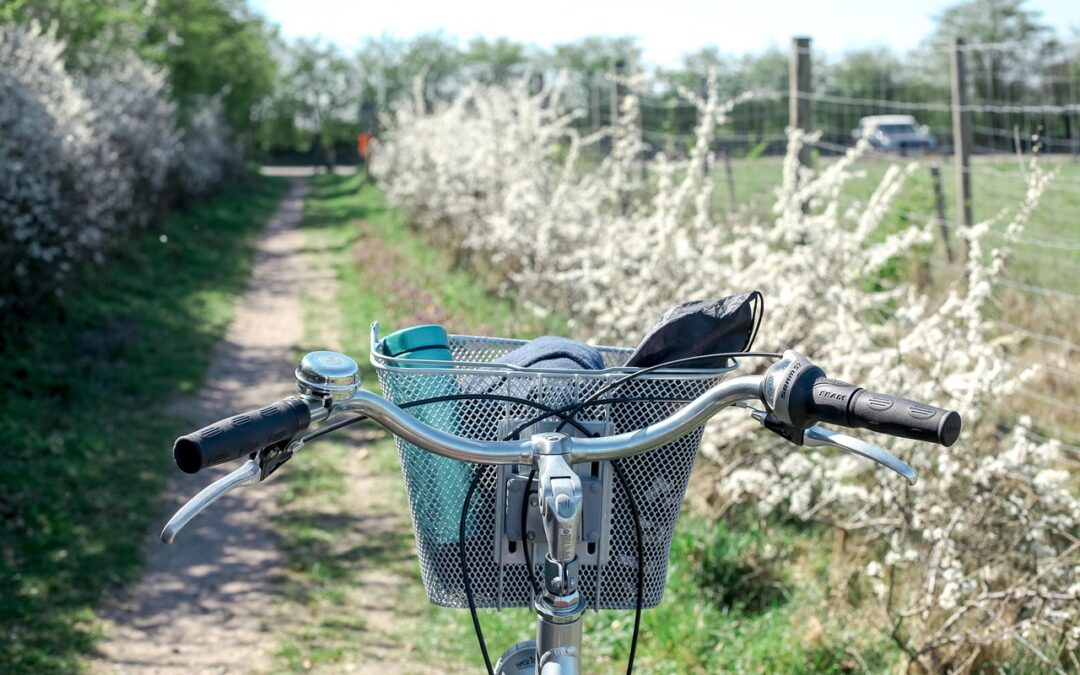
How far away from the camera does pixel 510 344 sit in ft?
8.02

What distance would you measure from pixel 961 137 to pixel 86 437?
19.6 feet

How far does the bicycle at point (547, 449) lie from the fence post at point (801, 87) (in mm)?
4654

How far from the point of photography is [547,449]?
175 centimetres

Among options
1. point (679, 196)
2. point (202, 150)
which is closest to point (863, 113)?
point (679, 196)

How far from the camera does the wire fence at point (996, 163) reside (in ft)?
18.8

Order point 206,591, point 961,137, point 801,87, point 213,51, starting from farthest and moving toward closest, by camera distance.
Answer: point 213,51 < point 801,87 < point 961,137 < point 206,591

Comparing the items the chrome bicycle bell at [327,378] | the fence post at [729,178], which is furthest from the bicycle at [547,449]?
the fence post at [729,178]

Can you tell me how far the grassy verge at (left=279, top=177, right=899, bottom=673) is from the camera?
4070 millimetres

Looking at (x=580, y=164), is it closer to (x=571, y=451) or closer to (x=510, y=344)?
(x=510, y=344)

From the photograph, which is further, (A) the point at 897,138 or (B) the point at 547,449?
(A) the point at 897,138

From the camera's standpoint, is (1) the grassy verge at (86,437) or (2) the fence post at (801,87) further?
(2) the fence post at (801,87)

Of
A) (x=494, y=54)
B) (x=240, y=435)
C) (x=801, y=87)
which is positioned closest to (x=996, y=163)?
(x=801, y=87)

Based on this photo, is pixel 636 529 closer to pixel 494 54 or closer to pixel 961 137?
pixel 961 137

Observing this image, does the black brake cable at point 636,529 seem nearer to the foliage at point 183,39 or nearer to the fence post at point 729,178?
the fence post at point 729,178
